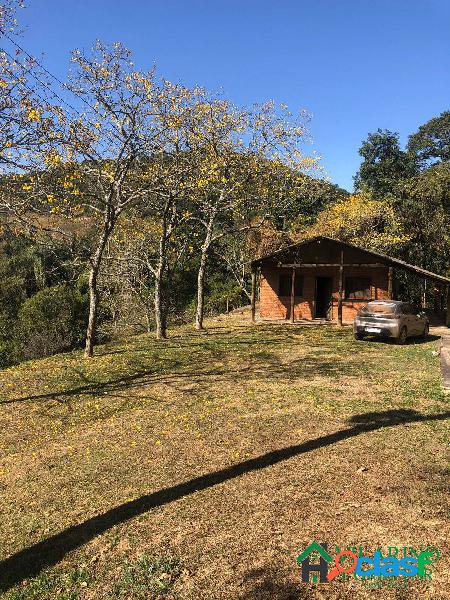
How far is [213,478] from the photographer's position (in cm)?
641

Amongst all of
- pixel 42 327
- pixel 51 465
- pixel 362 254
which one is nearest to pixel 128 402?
pixel 51 465

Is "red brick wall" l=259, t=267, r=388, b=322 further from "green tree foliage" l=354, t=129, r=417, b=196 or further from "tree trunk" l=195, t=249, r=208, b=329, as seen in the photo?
"green tree foliage" l=354, t=129, r=417, b=196

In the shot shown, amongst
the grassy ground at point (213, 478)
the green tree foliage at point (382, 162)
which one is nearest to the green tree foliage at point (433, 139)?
the green tree foliage at point (382, 162)

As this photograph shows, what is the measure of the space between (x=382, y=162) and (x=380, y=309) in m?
33.6

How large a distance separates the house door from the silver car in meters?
7.62

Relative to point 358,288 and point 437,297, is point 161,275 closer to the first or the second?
point 358,288

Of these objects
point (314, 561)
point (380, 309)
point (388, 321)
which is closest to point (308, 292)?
point (380, 309)

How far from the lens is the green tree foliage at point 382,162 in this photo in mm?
46188

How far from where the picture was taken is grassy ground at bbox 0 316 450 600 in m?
4.42

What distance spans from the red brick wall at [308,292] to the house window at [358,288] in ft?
0.73

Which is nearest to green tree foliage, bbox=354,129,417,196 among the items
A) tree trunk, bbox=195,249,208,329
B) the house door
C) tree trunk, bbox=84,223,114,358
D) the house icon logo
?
the house door

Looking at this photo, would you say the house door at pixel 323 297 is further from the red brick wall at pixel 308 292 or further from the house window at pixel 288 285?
the house window at pixel 288 285

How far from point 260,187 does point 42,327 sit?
18681mm

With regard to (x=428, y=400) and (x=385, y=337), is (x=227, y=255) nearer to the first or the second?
(x=385, y=337)
